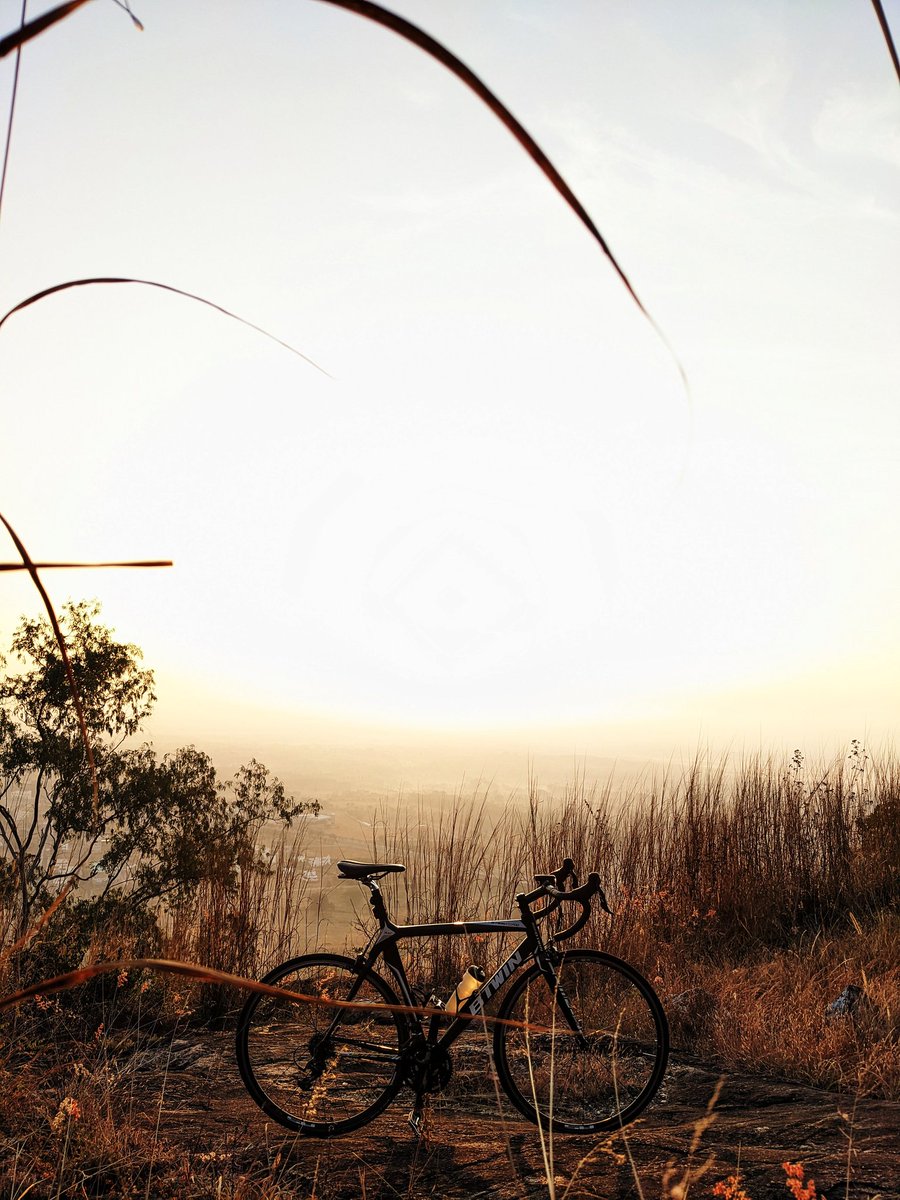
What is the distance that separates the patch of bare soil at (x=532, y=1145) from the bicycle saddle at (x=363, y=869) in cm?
82

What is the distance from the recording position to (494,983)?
3268 millimetres

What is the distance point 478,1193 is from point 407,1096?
1.09m

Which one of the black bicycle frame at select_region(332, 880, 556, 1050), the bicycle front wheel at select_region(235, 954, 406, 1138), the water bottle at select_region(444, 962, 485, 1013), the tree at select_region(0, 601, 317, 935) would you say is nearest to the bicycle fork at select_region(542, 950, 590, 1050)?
the black bicycle frame at select_region(332, 880, 556, 1050)

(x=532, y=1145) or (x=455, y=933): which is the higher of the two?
(x=455, y=933)

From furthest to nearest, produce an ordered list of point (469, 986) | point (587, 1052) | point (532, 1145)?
point (587, 1052) → point (469, 986) → point (532, 1145)

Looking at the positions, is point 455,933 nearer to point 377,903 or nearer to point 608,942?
point 377,903

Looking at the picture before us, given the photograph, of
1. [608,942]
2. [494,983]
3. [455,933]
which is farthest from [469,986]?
[608,942]

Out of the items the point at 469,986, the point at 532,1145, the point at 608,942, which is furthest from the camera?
the point at 608,942

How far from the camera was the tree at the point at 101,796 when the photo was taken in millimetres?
5859

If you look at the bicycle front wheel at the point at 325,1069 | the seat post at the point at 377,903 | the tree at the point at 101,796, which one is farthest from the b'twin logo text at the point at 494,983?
the tree at the point at 101,796

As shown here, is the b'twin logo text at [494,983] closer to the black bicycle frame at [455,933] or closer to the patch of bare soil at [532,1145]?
the black bicycle frame at [455,933]

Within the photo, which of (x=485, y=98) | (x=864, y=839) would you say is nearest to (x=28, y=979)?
(x=485, y=98)

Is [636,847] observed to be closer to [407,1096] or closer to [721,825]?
[721,825]

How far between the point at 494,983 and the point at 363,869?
1.92 ft
